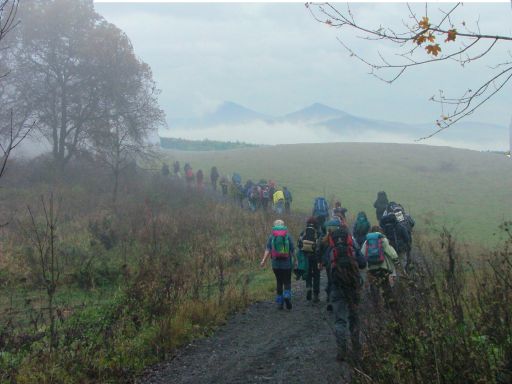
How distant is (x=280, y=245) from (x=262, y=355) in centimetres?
322

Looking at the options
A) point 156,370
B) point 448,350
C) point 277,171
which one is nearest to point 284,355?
point 156,370

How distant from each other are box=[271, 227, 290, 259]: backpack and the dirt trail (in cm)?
117

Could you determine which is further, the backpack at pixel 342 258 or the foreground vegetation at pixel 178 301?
the backpack at pixel 342 258

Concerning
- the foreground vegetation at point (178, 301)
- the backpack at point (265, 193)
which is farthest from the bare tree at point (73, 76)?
the backpack at point (265, 193)

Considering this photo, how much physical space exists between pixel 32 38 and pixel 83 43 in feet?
9.77

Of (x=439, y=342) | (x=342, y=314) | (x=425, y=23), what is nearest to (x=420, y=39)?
(x=425, y=23)

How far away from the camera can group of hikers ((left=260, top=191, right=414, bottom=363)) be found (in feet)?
21.9

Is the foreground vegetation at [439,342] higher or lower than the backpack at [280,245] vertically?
higher

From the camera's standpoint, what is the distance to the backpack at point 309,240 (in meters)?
10.9

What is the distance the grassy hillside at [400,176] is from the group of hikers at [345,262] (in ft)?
52.8

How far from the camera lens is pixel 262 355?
7707 mm

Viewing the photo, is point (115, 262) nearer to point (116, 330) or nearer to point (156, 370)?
point (116, 330)

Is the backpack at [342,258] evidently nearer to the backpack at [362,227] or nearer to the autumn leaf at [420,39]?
the autumn leaf at [420,39]

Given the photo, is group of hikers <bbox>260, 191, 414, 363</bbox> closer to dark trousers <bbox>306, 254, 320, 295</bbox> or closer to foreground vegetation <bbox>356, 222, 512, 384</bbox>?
dark trousers <bbox>306, 254, 320, 295</bbox>
